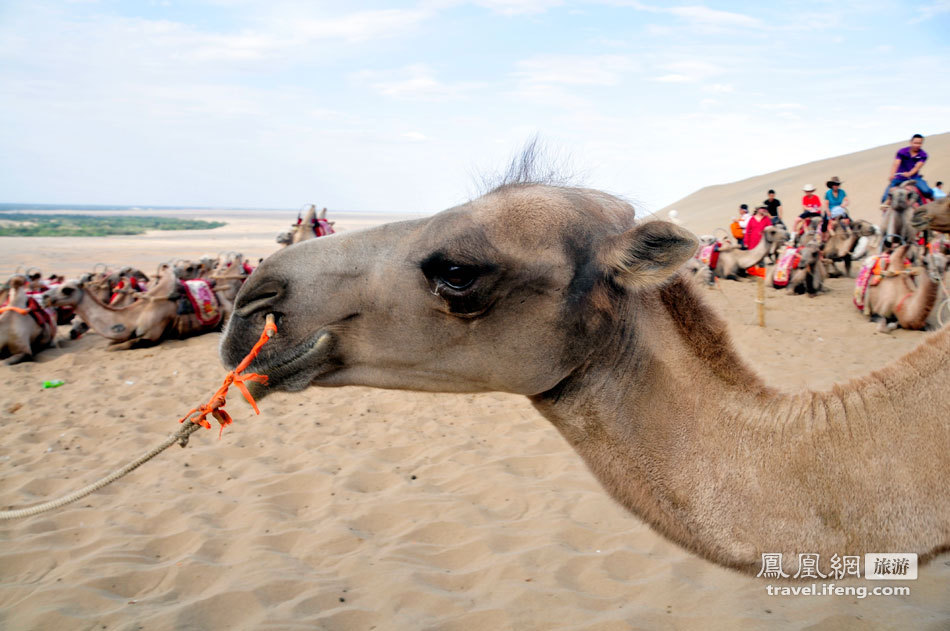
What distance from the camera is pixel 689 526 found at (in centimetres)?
215

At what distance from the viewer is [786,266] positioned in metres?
15.7

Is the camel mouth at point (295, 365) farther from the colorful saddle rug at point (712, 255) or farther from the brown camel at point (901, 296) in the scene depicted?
the colorful saddle rug at point (712, 255)

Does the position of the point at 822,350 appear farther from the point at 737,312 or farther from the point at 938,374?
the point at 938,374

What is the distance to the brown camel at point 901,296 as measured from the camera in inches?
430

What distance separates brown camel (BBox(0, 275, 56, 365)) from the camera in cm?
1098

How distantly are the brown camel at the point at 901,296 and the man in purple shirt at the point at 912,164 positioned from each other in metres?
2.71

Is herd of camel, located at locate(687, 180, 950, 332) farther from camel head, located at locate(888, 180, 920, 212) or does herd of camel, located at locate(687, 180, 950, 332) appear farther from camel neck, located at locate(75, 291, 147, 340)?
camel neck, located at locate(75, 291, 147, 340)

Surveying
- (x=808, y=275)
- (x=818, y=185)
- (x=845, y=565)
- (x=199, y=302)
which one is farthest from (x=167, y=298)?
(x=818, y=185)

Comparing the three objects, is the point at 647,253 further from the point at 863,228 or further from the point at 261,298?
the point at 863,228

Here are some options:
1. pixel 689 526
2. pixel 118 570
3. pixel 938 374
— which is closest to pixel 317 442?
pixel 118 570

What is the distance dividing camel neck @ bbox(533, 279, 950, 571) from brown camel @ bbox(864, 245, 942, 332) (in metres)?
10.5

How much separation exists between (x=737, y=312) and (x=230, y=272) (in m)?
10.4

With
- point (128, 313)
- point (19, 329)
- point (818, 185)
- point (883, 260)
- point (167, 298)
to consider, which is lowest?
point (19, 329)

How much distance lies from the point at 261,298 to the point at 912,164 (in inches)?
635
